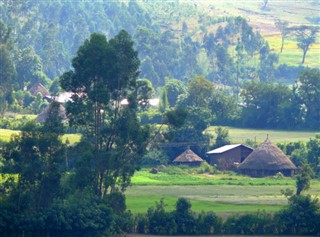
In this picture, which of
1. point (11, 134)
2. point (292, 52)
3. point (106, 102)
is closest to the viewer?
point (106, 102)

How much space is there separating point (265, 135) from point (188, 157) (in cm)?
1324

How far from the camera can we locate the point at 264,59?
140875mm

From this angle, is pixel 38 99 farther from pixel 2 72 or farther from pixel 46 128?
pixel 46 128

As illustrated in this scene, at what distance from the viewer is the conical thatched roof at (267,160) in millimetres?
70000

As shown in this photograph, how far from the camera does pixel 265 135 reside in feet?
279

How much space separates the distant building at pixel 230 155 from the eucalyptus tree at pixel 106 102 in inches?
876

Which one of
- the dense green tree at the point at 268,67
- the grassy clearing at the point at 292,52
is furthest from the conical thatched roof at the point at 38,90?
the grassy clearing at the point at 292,52

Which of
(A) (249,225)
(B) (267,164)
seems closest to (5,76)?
(B) (267,164)

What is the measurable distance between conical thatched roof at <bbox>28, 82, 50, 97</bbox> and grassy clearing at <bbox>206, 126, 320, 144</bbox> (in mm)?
25390

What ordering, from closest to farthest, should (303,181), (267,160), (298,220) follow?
(298,220), (303,181), (267,160)

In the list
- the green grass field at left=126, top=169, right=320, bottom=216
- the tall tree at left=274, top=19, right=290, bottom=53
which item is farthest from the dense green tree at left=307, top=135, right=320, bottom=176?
the tall tree at left=274, top=19, right=290, bottom=53

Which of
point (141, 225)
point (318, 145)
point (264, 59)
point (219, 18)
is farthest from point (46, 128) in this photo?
point (219, 18)

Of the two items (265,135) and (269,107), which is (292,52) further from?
(265,135)

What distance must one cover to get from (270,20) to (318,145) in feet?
355
